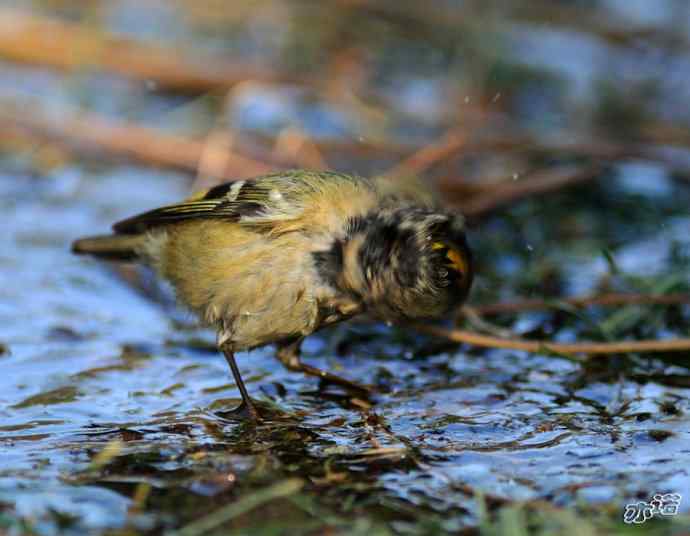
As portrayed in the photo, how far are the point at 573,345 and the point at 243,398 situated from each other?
1161mm

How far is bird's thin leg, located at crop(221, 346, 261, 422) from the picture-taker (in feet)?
10.2

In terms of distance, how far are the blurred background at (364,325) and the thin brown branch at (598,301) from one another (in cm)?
1

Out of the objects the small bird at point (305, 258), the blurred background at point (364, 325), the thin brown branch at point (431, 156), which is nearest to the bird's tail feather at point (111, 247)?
the blurred background at point (364, 325)

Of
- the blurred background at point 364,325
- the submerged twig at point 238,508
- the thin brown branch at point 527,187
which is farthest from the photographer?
the thin brown branch at point 527,187

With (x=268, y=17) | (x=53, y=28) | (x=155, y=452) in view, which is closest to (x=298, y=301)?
(x=155, y=452)

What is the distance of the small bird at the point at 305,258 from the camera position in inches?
119

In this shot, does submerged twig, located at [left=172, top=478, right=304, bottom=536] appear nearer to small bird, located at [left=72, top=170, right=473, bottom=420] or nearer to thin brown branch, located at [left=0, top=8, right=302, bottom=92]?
small bird, located at [left=72, top=170, right=473, bottom=420]

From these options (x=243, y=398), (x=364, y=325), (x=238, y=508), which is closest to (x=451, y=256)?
(x=243, y=398)

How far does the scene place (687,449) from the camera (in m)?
2.81

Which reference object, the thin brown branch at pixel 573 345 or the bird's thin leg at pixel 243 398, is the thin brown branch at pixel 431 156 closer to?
the thin brown branch at pixel 573 345

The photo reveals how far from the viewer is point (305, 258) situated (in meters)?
3.26

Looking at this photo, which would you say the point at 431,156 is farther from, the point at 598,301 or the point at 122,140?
the point at 122,140

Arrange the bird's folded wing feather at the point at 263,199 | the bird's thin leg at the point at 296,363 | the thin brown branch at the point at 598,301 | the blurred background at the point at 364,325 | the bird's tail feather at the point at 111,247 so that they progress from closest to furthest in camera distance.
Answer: the blurred background at the point at 364,325 → the bird's folded wing feather at the point at 263,199 → the bird's thin leg at the point at 296,363 → the thin brown branch at the point at 598,301 → the bird's tail feather at the point at 111,247

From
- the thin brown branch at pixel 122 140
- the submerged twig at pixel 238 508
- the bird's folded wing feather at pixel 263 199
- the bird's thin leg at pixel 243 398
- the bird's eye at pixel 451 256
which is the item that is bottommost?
the submerged twig at pixel 238 508
